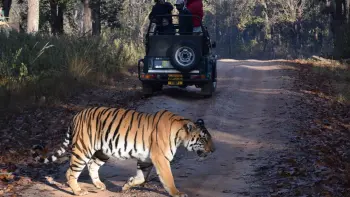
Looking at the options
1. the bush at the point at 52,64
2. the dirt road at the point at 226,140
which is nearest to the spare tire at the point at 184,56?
the dirt road at the point at 226,140

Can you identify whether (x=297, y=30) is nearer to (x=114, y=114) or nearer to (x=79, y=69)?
(x=79, y=69)

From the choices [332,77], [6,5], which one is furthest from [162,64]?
[6,5]

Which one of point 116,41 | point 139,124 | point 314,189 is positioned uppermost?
point 116,41

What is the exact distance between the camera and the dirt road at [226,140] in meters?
7.52

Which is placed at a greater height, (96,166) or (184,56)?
(184,56)

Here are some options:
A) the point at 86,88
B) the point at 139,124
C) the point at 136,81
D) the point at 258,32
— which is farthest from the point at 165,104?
the point at 258,32

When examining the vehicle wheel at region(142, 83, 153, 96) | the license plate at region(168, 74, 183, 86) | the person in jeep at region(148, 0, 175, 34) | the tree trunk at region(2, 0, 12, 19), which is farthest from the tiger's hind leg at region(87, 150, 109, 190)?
the tree trunk at region(2, 0, 12, 19)

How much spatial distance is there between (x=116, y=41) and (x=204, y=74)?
10.4 meters

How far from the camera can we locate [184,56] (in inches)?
560

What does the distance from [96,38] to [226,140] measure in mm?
11277

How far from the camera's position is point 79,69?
17.1 metres

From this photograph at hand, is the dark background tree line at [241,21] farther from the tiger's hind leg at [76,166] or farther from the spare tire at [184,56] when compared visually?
the tiger's hind leg at [76,166]

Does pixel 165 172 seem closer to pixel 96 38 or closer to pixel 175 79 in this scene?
pixel 175 79

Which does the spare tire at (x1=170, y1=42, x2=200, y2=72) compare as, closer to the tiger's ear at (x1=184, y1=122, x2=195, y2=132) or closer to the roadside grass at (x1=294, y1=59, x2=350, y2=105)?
the roadside grass at (x1=294, y1=59, x2=350, y2=105)
